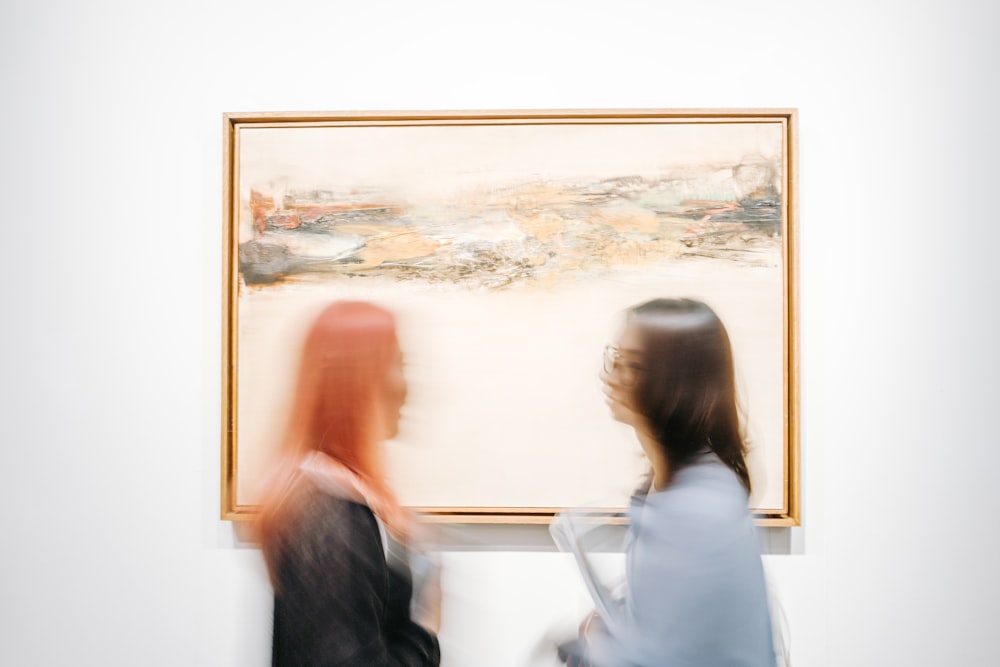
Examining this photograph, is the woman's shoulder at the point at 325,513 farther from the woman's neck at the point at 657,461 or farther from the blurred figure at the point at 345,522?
the woman's neck at the point at 657,461

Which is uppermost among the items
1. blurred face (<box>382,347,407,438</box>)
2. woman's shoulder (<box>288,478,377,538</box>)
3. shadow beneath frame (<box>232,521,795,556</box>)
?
blurred face (<box>382,347,407,438</box>)

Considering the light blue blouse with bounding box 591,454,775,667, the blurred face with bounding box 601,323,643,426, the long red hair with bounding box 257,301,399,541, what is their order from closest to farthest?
1. the light blue blouse with bounding box 591,454,775,667
2. the long red hair with bounding box 257,301,399,541
3. the blurred face with bounding box 601,323,643,426

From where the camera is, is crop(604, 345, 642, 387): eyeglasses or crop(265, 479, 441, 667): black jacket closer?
crop(265, 479, 441, 667): black jacket

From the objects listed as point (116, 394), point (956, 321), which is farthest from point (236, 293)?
point (956, 321)

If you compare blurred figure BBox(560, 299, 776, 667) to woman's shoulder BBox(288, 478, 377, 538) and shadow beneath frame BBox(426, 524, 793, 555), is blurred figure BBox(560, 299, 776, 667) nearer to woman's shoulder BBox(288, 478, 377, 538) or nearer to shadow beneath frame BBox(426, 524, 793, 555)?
shadow beneath frame BBox(426, 524, 793, 555)

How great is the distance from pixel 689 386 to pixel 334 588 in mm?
560

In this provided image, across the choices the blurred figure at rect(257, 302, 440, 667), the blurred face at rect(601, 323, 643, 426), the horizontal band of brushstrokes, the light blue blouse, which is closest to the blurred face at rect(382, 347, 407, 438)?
the blurred figure at rect(257, 302, 440, 667)

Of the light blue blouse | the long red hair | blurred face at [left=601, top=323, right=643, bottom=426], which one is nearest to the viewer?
the light blue blouse

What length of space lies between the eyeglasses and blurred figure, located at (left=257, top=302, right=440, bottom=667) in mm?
338

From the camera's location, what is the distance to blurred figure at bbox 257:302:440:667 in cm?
90

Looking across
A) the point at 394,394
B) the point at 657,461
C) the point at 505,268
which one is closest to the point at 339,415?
the point at 394,394

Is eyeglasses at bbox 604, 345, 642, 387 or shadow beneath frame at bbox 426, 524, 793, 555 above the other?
eyeglasses at bbox 604, 345, 642, 387

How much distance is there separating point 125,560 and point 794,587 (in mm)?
1139

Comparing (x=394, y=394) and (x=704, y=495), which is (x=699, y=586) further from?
(x=394, y=394)
